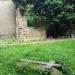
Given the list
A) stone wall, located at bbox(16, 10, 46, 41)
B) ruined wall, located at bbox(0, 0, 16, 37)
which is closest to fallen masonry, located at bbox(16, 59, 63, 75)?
stone wall, located at bbox(16, 10, 46, 41)

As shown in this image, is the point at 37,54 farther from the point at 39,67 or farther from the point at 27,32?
the point at 27,32

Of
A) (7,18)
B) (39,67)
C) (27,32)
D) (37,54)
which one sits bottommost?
(39,67)

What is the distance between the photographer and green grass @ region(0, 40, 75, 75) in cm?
1014

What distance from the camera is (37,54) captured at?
10.7 m

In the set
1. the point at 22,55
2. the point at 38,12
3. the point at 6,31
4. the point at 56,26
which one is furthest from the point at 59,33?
the point at 22,55

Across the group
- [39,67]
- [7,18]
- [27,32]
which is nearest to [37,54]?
[39,67]

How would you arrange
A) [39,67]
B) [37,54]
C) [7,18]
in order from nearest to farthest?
[39,67]
[37,54]
[7,18]

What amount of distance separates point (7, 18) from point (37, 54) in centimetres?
536

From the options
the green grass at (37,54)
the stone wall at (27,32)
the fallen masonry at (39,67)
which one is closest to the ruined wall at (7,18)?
the stone wall at (27,32)

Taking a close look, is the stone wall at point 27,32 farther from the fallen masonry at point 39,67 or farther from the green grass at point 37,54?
the fallen masonry at point 39,67

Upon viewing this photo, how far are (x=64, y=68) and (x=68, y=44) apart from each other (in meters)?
2.09

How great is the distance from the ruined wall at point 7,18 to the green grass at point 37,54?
3.73m

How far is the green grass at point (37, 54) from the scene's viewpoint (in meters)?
10.1

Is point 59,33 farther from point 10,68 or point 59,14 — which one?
point 10,68
